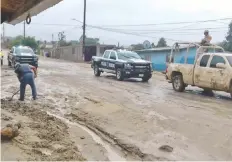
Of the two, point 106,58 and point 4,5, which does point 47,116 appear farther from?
point 106,58

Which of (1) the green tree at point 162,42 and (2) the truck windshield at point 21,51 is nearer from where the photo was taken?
(2) the truck windshield at point 21,51

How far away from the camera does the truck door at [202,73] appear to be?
15.2m

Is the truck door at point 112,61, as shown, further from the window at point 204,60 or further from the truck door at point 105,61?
the window at point 204,60

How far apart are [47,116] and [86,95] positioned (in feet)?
14.7

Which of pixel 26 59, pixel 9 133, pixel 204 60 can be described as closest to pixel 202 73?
pixel 204 60

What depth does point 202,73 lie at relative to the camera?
15477 mm

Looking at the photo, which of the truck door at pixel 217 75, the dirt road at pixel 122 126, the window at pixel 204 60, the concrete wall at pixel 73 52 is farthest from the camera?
the concrete wall at pixel 73 52

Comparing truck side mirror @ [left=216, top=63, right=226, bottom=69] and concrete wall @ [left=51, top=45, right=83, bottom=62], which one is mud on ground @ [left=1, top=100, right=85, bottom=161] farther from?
concrete wall @ [left=51, top=45, right=83, bottom=62]

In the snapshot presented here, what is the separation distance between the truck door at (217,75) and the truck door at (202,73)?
0.66ft

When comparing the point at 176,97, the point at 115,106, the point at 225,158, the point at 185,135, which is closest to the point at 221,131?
the point at 185,135

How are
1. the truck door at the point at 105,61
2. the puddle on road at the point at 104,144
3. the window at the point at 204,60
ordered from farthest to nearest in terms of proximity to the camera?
the truck door at the point at 105,61
the window at the point at 204,60
the puddle on road at the point at 104,144

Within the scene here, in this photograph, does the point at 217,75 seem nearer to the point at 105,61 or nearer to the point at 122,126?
the point at 122,126

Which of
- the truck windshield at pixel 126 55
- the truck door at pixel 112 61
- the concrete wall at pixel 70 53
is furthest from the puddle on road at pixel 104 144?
the concrete wall at pixel 70 53

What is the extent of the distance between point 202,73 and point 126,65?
22.7 feet
